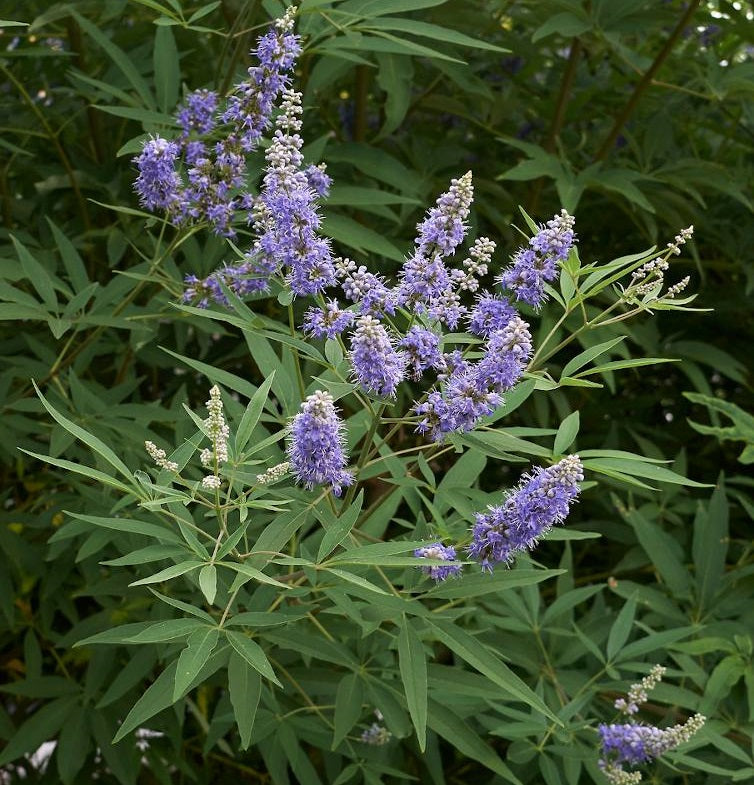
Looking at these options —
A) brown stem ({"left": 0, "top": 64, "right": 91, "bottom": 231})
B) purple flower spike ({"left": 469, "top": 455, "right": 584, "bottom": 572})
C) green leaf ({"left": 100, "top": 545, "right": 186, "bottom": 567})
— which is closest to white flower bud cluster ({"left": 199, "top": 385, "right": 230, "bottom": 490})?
green leaf ({"left": 100, "top": 545, "right": 186, "bottom": 567})

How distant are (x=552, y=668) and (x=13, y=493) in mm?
2073

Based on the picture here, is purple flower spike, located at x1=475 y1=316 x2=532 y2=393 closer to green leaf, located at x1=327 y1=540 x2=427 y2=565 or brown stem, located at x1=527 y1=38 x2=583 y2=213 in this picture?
green leaf, located at x1=327 y1=540 x2=427 y2=565

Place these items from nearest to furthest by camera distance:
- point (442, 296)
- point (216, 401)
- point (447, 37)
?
point (216, 401) → point (442, 296) → point (447, 37)

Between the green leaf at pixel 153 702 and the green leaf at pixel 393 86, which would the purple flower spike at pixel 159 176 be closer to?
the green leaf at pixel 393 86

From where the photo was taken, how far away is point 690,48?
14.5ft

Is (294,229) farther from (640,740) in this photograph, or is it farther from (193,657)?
(640,740)

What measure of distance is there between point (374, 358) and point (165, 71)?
1.67 meters

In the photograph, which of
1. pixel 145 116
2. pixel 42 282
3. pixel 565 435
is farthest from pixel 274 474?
pixel 145 116

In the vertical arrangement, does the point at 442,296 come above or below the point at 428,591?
above

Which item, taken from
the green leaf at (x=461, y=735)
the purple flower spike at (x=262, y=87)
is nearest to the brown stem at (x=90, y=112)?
the purple flower spike at (x=262, y=87)

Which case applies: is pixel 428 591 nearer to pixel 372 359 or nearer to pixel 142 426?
pixel 372 359

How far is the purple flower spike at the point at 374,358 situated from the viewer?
1.80m

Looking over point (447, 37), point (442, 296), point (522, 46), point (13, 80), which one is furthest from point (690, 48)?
point (442, 296)

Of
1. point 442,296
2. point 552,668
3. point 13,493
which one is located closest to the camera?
point 442,296
